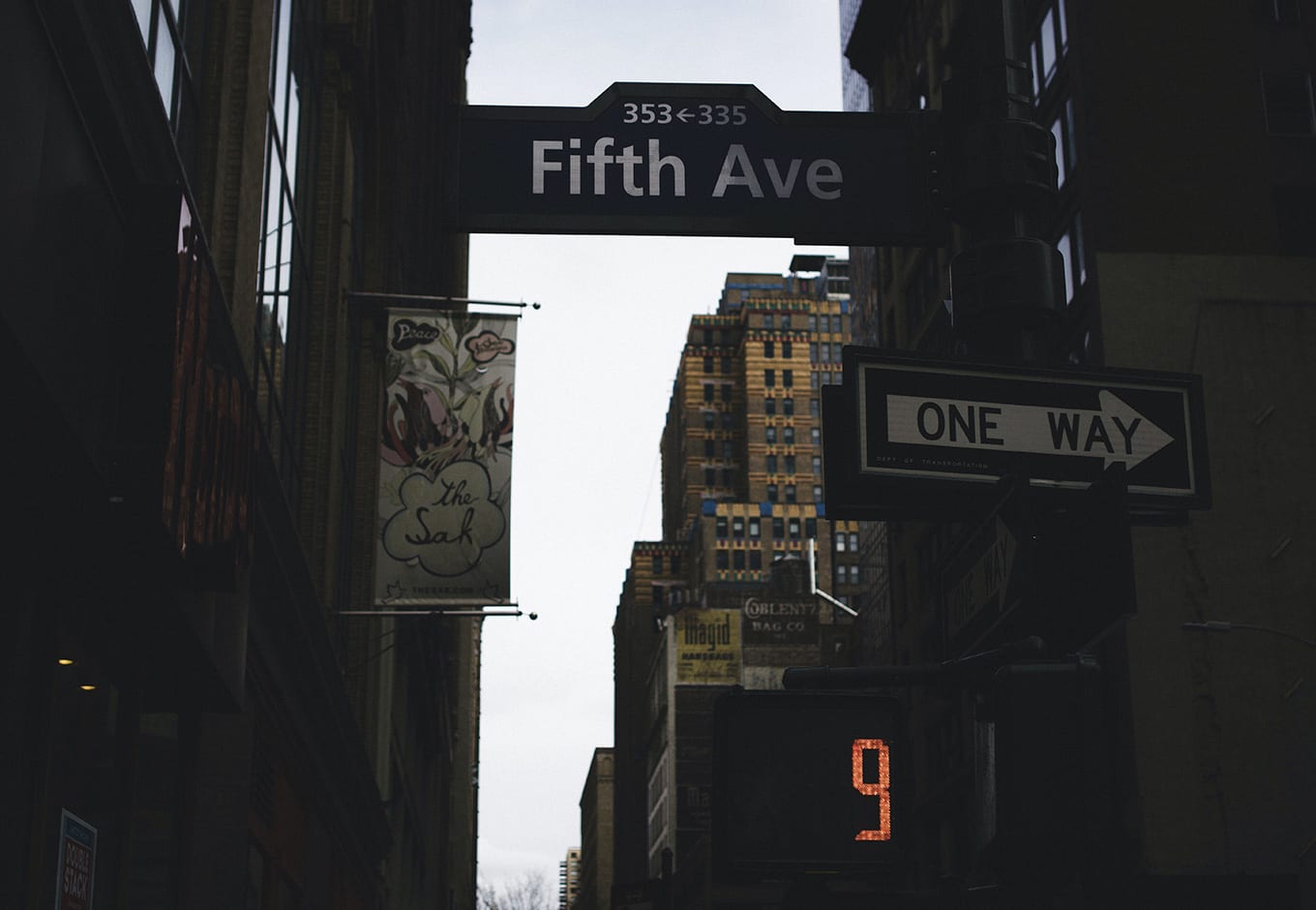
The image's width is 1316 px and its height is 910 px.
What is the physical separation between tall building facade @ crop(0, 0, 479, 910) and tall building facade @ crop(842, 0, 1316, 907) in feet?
77.7

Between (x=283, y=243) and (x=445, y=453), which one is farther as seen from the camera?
(x=445, y=453)

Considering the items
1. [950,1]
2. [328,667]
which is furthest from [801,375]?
[328,667]

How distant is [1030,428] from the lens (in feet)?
19.1

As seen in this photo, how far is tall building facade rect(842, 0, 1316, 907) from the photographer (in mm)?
45750

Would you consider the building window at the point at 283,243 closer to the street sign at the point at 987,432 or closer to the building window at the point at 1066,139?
the street sign at the point at 987,432

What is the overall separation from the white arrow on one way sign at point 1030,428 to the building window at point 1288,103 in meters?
49.5

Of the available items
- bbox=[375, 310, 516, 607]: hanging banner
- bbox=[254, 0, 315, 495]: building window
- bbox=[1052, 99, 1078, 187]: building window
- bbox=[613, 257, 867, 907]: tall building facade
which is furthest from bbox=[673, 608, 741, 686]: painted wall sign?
bbox=[254, 0, 315, 495]: building window

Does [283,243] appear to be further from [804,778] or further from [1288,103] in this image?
[1288,103]

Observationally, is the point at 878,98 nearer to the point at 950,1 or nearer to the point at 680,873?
the point at 950,1

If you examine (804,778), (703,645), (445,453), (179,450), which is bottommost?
(804,778)

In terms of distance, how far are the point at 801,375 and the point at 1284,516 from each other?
13709 cm

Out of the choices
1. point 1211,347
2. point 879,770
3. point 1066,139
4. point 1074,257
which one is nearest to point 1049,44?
point 1066,139

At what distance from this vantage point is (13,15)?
25.4ft

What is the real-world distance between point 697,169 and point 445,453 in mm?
18818
